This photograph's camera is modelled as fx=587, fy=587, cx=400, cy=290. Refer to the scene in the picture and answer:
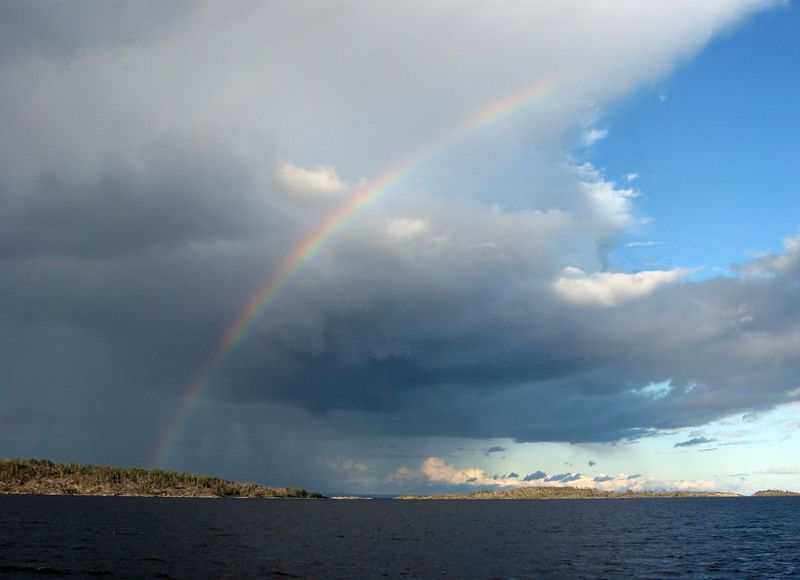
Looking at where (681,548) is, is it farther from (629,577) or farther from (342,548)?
(342,548)

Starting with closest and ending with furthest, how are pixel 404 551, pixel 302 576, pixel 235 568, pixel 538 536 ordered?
pixel 302 576 < pixel 235 568 < pixel 404 551 < pixel 538 536

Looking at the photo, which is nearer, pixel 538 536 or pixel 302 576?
pixel 302 576

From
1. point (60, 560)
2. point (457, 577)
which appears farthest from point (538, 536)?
point (60, 560)

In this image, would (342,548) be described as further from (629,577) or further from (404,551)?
(629,577)

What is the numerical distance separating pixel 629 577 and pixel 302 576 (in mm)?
44942

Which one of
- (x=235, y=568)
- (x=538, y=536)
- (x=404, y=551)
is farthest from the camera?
(x=538, y=536)

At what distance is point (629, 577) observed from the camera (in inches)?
3206

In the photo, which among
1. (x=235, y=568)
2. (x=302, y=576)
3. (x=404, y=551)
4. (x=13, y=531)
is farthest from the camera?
(x=13, y=531)

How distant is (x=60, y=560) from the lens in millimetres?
84625

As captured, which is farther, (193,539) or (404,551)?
(193,539)

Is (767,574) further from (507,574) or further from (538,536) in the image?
(538,536)

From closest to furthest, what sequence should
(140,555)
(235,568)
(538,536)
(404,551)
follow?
(235,568)
(140,555)
(404,551)
(538,536)

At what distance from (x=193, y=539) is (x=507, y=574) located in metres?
77.2

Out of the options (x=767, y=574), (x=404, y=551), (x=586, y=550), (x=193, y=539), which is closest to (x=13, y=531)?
(x=193, y=539)
